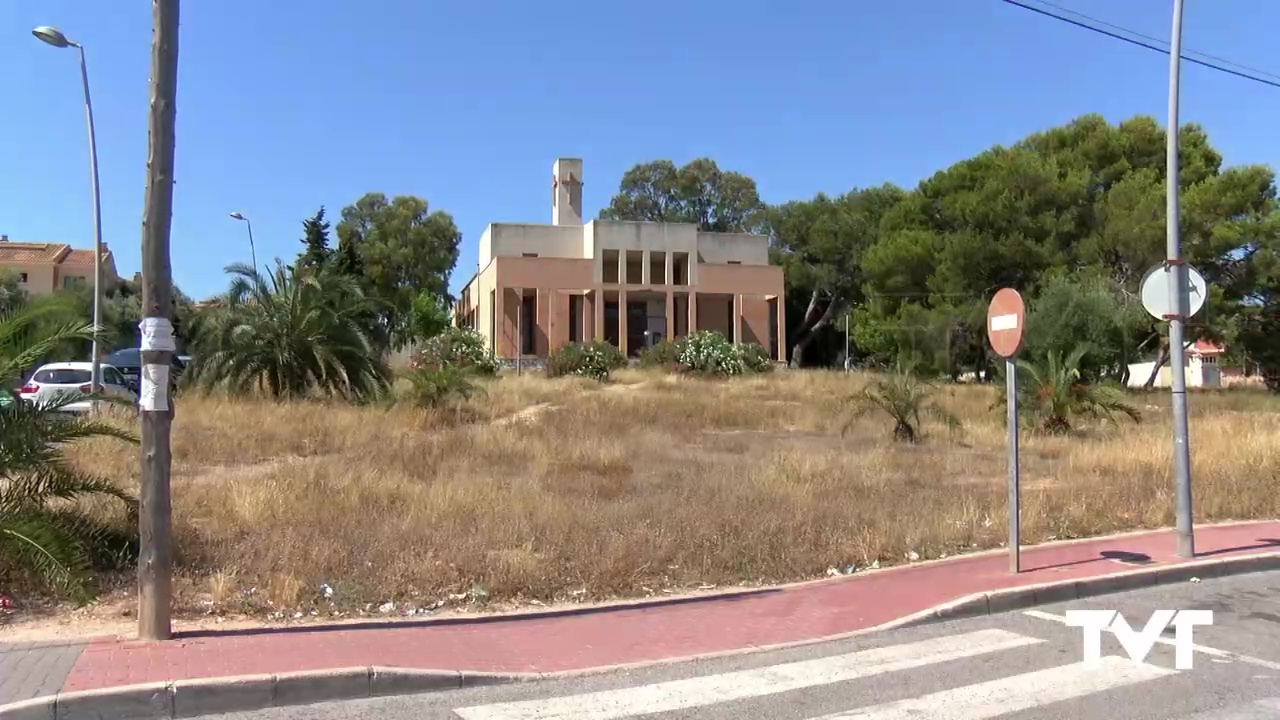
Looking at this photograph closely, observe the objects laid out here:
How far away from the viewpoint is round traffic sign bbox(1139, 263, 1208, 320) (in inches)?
391

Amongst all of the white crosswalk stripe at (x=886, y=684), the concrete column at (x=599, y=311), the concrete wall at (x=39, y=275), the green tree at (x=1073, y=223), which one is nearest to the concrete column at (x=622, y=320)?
the concrete column at (x=599, y=311)

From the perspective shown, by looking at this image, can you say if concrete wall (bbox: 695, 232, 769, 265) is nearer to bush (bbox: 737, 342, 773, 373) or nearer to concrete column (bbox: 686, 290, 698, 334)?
concrete column (bbox: 686, 290, 698, 334)

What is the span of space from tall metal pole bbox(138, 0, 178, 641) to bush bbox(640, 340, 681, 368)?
39.0 m

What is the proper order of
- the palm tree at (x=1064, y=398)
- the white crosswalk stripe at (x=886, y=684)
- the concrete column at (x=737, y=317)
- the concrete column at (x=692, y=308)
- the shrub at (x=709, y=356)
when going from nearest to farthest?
the white crosswalk stripe at (x=886, y=684)
the palm tree at (x=1064, y=398)
the shrub at (x=709, y=356)
the concrete column at (x=692, y=308)
the concrete column at (x=737, y=317)

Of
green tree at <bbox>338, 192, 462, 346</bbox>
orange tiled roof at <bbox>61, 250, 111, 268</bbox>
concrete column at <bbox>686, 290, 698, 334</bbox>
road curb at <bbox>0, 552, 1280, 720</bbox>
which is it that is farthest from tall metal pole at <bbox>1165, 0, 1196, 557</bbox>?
orange tiled roof at <bbox>61, 250, 111, 268</bbox>

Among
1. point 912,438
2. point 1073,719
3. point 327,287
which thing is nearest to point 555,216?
point 327,287

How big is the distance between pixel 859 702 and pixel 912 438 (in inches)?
597

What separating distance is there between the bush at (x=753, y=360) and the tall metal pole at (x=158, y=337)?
39082mm

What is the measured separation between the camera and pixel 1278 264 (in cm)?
3609

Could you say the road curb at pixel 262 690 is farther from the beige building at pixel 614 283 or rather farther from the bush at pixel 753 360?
the beige building at pixel 614 283

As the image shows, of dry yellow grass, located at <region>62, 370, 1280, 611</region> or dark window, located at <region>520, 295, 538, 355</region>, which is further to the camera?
dark window, located at <region>520, 295, 538, 355</region>

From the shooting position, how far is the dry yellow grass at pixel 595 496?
7.93 m

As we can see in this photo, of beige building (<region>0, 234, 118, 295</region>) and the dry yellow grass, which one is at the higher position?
beige building (<region>0, 234, 118, 295</region>)

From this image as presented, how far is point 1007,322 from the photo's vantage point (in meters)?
8.86
